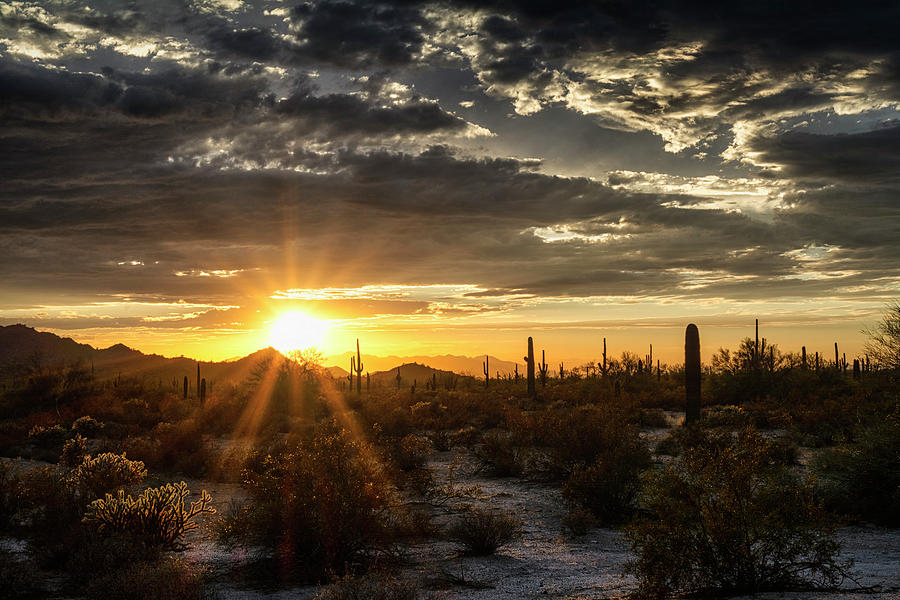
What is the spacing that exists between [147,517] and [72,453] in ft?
37.4

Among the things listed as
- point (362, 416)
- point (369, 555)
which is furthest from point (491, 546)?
point (362, 416)

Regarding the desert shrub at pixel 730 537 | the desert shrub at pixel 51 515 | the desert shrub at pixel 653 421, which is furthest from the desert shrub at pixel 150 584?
the desert shrub at pixel 653 421

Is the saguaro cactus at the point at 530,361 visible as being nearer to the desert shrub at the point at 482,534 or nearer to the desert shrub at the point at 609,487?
the desert shrub at the point at 609,487

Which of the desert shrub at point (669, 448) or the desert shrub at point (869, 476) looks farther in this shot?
the desert shrub at point (669, 448)

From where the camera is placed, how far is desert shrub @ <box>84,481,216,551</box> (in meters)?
9.46

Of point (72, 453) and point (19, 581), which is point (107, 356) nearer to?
point (72, 453)

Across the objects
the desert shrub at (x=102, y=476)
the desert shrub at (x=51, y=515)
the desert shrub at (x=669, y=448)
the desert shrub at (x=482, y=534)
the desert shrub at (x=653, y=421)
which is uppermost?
the desert shrub at (x=102, y=476)

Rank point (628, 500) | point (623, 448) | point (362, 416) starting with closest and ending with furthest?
point (628, 500), point (623, 448), point (362, 416)

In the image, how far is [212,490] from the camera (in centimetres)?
1639

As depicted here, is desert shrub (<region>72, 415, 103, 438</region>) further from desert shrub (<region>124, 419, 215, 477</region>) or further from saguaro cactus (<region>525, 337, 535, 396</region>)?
saguaro cactus (<region>525, 337, 535, 396</region>)

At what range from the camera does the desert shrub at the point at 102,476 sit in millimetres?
11016

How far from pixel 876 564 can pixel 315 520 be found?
24.6 feet

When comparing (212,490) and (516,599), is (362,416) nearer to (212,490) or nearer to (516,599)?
(212,490)

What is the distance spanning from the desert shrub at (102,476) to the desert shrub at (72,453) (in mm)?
7742
